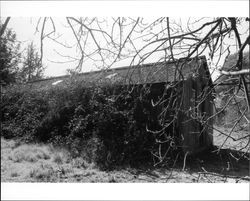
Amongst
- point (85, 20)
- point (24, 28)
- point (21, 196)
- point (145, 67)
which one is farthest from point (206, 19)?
point (21, 196)

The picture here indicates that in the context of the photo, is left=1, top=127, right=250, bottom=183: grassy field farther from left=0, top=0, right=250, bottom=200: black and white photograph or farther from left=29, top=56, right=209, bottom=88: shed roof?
left=29, top=56, right=209, bottom=88: shed roof

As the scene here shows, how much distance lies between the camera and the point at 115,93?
3.94 meters

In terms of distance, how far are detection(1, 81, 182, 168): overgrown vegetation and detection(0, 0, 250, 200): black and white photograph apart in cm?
1

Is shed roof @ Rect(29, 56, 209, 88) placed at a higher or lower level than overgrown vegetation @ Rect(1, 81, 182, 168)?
higher

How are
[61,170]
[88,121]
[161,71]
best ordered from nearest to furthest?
[161,71]
[61,170]
[88,121]

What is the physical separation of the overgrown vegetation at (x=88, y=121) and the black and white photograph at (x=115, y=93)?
14mm

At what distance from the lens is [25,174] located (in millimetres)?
2469

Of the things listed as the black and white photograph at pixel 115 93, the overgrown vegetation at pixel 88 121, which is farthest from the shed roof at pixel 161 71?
the overgrown vegetation at pixel 88 121

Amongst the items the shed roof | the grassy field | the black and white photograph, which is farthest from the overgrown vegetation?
the shed roof

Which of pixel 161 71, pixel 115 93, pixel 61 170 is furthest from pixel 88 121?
pixel 161 71

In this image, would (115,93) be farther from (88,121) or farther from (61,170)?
(61,170)

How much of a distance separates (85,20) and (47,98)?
1.82m

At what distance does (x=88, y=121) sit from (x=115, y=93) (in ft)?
1.78

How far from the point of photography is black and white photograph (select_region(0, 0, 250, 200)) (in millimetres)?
1555
